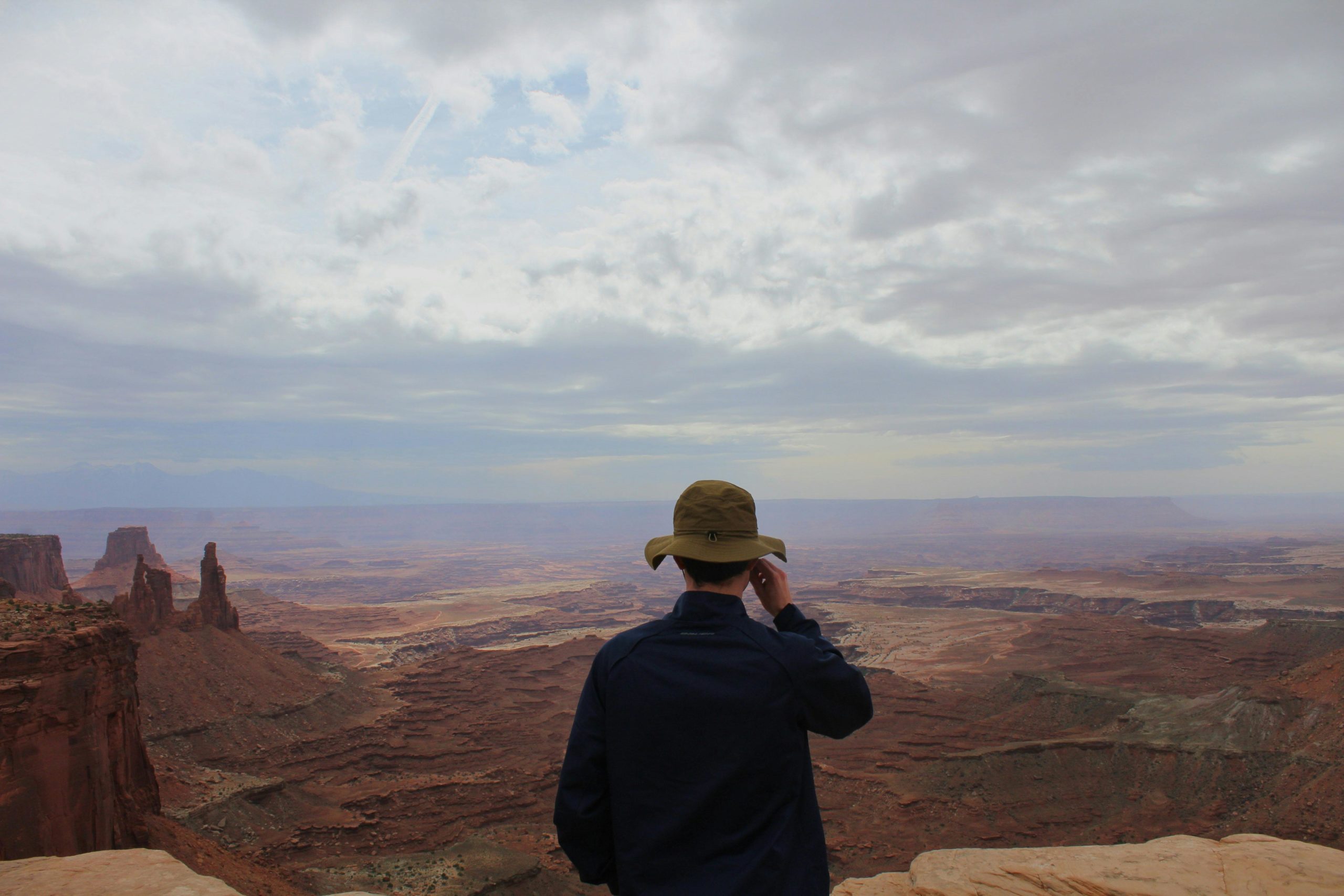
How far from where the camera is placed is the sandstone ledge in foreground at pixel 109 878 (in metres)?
6.20

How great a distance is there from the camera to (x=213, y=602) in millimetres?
37844

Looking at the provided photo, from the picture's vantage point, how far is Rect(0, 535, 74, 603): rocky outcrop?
5225 cm

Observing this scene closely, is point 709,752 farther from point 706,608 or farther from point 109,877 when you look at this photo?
A: point 109,877

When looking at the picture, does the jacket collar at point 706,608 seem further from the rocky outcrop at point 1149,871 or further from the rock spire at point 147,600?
the rock spire at point 147,600

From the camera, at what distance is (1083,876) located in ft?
22.9

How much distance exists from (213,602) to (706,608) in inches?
1695

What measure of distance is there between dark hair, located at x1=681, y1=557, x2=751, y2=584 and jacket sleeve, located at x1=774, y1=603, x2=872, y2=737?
0.31m

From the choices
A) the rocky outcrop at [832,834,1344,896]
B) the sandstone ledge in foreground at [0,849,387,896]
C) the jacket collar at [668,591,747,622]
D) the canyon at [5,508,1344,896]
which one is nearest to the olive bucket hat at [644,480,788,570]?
the jacket collar at [668,591,747,622]

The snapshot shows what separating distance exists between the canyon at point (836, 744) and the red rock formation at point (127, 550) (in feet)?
89.6

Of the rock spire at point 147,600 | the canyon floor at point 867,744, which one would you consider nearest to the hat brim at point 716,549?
the canyon floor at point 867,744

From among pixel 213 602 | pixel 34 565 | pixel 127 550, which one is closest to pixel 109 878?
pixel 213 602

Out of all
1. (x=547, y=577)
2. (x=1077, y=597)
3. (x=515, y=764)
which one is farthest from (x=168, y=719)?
(x=547, y=577)

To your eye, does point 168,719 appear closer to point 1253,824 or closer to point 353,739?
point 353,739

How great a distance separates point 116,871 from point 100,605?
1226 centimetres
